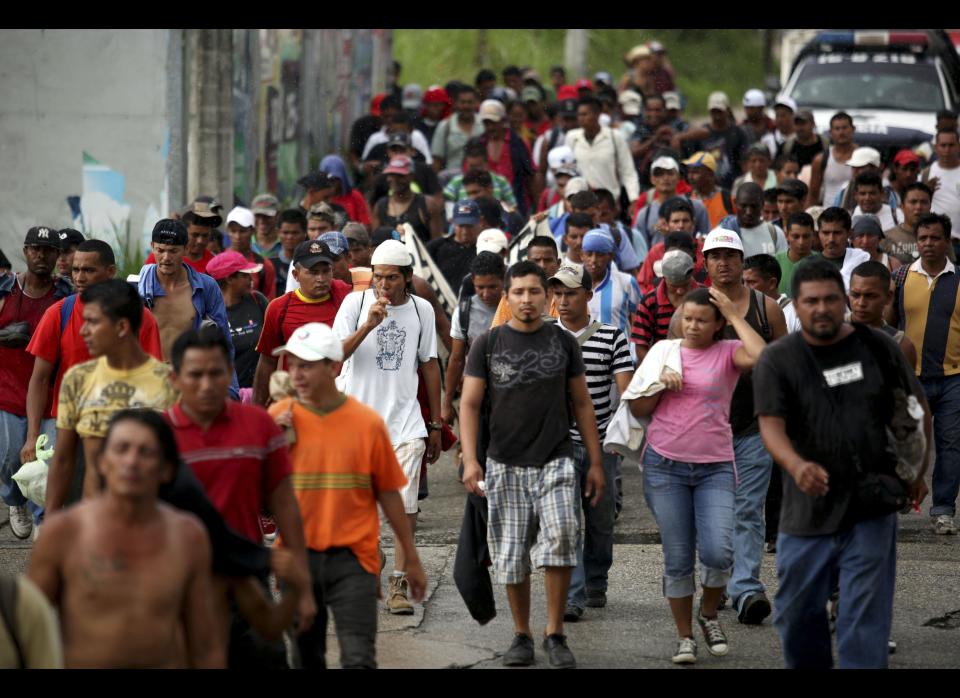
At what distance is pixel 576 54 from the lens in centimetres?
3108

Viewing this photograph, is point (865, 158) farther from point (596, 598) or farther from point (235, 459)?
point (235, 459)

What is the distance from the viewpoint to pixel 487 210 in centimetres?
1337

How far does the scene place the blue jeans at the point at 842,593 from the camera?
621cm

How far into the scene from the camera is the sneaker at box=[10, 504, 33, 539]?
984 cm

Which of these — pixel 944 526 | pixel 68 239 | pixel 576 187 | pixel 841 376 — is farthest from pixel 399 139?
pixel 841 376

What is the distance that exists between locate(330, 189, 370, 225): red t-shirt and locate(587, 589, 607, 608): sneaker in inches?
272

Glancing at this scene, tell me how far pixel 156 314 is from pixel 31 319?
1212 mm

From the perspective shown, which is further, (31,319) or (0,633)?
(31,319)

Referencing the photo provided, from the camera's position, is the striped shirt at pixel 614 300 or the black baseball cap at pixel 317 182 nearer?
the striped shirt at pixel 614 300

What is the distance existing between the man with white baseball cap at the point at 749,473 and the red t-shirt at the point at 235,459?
2.92 metres

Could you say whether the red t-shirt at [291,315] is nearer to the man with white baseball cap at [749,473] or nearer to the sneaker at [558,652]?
the man with white baseball cap at [749,473]

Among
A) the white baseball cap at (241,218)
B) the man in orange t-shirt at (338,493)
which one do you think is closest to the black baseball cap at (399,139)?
the white baseball cap at (241,218)
